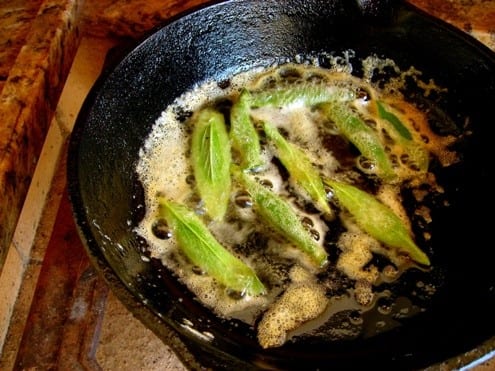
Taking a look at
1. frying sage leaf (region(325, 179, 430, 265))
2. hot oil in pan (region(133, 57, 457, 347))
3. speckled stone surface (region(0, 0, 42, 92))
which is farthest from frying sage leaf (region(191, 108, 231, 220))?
speckled stone surface (region(0, 0, 42, 92))

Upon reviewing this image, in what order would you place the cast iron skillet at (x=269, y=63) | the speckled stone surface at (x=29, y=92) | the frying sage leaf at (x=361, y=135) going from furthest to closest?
1. the frying sage leaf at (x=361, y=135)
2. the speckled stone surface at (x=29, y=92)
3. the cast iron skillet at (x=269, y=63)

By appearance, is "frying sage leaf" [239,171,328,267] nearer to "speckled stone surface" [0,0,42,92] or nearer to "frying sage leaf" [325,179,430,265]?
"frying sage leaf" [325,179,430,265]

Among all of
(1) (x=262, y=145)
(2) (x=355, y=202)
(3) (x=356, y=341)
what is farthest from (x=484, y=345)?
(1) (x=262, y=145)

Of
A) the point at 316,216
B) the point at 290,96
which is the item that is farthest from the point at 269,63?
the point at 316,216

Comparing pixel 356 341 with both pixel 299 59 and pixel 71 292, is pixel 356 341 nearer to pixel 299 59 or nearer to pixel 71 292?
pixel 71 292

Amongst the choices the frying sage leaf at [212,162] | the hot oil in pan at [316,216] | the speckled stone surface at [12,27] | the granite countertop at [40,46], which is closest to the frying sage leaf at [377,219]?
the hot oil in pan at [316,216]

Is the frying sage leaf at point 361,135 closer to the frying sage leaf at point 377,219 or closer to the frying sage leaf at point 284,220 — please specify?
the frying sage leaf at point 377,219
